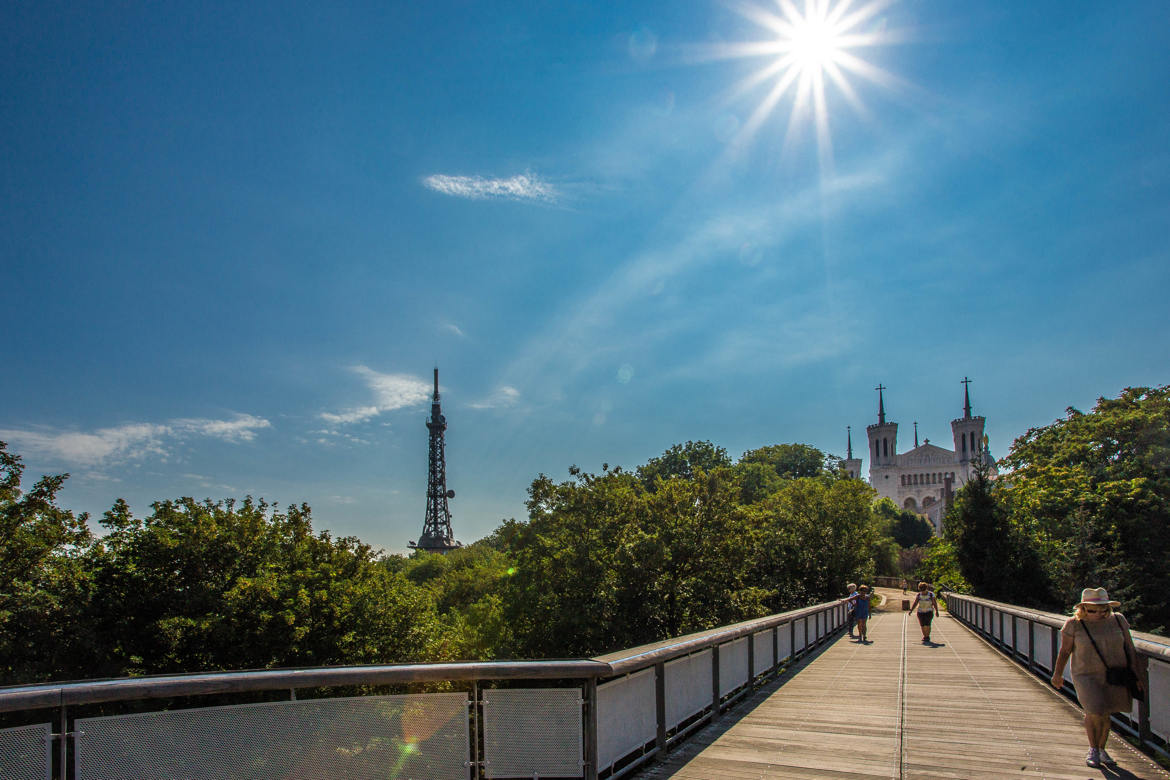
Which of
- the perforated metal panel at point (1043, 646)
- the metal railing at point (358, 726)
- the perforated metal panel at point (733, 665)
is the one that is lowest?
the perforated metal panel at point (1043, 646)

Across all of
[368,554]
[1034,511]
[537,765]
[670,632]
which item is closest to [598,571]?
[670,632]

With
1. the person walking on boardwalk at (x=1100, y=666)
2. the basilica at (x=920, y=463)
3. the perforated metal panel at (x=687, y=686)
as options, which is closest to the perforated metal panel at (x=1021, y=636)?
the person walking on boardwalk at (x=1100, y=666)

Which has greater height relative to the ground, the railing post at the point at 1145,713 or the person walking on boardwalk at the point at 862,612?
the railing post at the point at 1145,713

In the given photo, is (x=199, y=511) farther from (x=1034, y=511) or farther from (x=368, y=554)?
(x=1034, y=511)

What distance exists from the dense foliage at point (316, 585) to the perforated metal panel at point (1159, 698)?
1698cm

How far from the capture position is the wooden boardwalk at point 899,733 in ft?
17.9

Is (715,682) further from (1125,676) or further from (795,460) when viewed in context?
(795,460)

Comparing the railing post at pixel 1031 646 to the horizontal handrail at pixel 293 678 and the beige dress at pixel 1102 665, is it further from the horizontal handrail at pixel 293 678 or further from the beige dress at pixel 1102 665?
the horizontal handrail at pixel 293 678

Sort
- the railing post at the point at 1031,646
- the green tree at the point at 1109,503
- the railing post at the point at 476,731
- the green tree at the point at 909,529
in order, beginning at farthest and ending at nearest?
1. the green tree at the point at 909,529
2. the green tree at the point at 1109,503
3. the railing post at the point at 1031,646
4. the railing post at the point at 476,731

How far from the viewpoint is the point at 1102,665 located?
5793 mm

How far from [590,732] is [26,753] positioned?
9.47ft

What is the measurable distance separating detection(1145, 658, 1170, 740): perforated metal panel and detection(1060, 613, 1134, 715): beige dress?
0.78 ft

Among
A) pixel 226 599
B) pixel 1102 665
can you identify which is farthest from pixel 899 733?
pixel 226 599

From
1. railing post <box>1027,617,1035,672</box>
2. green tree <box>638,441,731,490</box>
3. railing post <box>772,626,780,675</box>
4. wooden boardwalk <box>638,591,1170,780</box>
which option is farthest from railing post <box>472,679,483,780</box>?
green tree <box>638,441,731,490</box>
